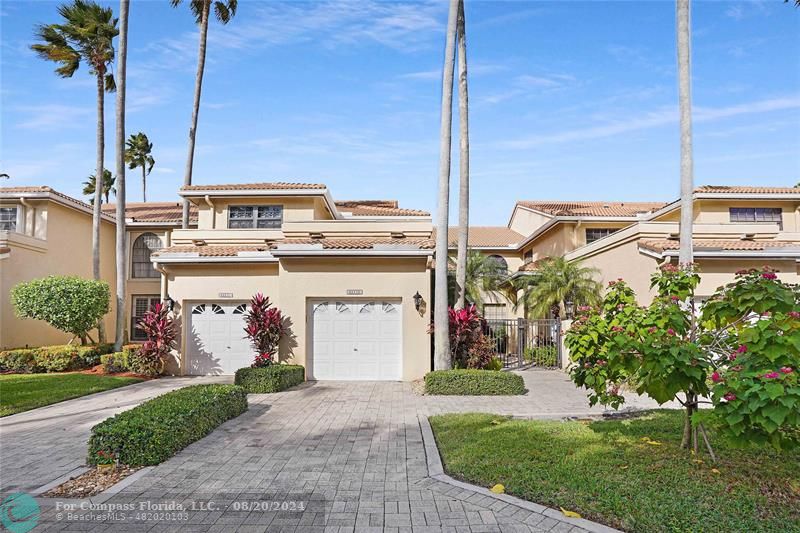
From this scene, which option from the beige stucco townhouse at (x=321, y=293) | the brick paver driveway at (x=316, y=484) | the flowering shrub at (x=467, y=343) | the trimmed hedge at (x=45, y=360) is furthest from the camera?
the trimmed hedge at (x=45, y=360)

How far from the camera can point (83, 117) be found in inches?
880

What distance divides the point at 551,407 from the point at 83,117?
2304cm

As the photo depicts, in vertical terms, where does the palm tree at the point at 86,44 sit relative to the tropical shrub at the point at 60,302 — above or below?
above

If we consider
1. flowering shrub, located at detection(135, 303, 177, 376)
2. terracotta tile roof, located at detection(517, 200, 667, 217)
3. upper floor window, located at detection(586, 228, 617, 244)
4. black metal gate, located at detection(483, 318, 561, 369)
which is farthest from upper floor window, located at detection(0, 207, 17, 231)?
upper floor window, located at detection(586, 228, 617, 244)

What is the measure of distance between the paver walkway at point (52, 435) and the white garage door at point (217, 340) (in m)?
1.84

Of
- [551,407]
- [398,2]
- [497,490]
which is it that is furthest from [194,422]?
[398,2]

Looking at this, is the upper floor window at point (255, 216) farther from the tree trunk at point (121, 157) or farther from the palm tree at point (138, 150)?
the palm tree at point (138, 150)

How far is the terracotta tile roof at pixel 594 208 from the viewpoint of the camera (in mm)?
24797

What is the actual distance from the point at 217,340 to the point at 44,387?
4683mm

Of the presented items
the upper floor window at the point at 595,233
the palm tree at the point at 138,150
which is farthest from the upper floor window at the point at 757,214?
the palm tree at the point at 138,150

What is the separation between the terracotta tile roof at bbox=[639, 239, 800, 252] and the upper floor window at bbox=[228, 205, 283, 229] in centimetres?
1353

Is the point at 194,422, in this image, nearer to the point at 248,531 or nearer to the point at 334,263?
the point at 248,531

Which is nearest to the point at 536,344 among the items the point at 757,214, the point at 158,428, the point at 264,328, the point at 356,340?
the point at 356,340

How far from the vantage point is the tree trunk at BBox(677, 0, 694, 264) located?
13953 mm
